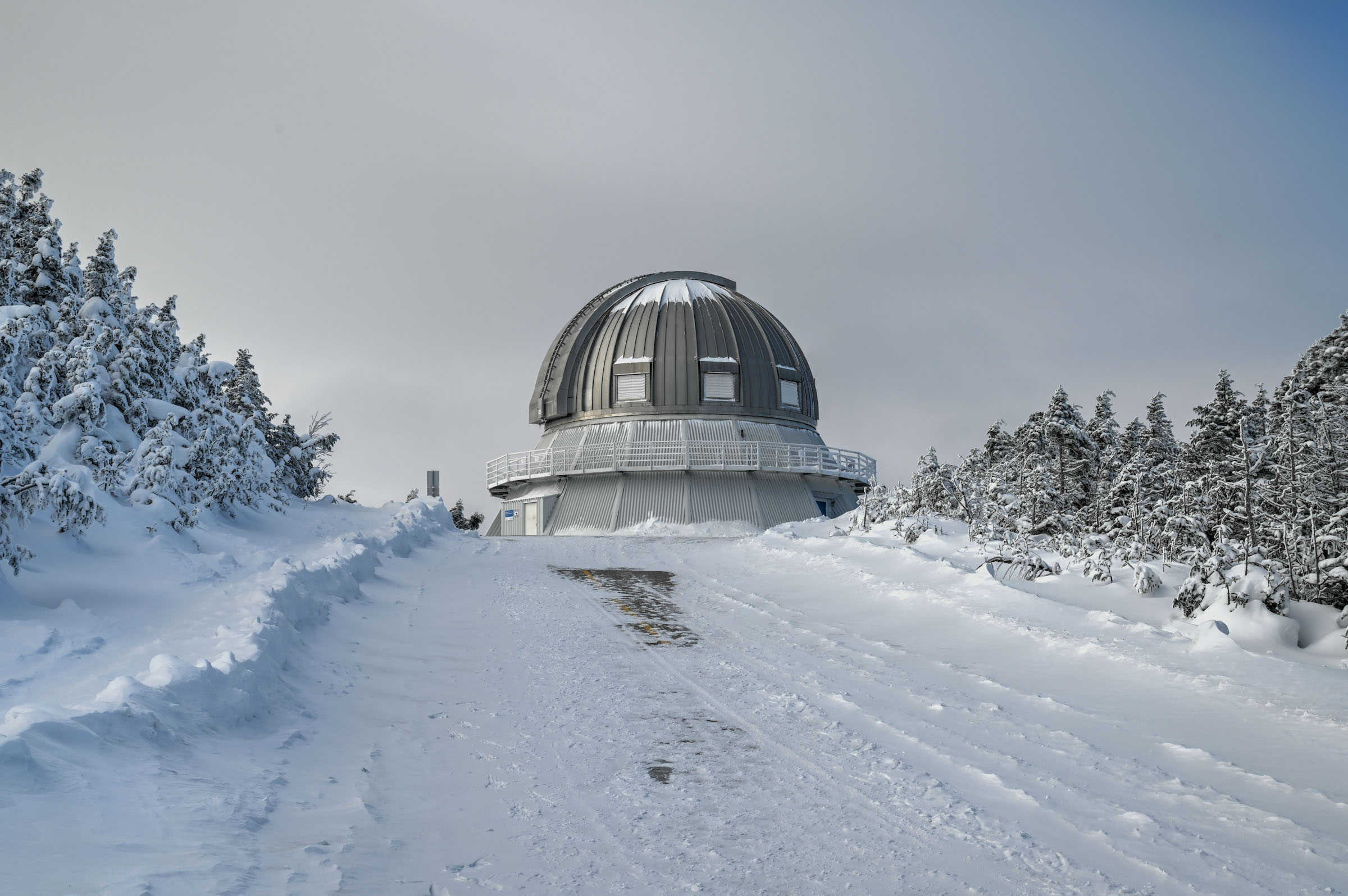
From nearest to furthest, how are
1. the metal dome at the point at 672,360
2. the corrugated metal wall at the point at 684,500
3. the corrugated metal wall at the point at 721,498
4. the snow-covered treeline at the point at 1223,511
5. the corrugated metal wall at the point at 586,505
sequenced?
1. the snow-covered treeline at the point at 1223,511
2. the corrugated metal wall at the point at 721,498
3. the corrugated metal wall at the point at 684,500
4. the corrugated metal wall at the point at 586,505
5. the metal dome at the point at 672,360

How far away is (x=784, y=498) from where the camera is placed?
35.3 metres

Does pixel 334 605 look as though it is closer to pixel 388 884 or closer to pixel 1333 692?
pixel 388 884

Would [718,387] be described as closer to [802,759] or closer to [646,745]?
[646,745]

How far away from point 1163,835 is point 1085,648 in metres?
4.63

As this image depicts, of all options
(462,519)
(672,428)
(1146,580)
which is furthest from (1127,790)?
(462,519)

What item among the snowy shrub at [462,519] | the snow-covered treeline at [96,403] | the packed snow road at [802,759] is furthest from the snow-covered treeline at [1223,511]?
the snowy shrub at [462,519]

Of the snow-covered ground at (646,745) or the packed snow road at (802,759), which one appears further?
the packed snow road at (802,759)

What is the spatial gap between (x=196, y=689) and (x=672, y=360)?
31637 mm

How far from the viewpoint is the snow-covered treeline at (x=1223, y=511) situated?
422 inches

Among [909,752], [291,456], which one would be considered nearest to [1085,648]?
[909,752]

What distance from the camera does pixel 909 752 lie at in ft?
20.3

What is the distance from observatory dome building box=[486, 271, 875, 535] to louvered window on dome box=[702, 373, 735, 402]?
0.04 m

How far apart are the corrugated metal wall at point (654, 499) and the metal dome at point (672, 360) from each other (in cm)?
282

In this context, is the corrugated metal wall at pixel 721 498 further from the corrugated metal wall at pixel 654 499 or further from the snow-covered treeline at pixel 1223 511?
the snow-covered treeline at pixel 1223 511
